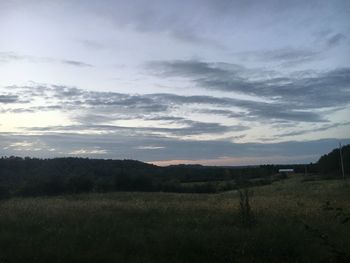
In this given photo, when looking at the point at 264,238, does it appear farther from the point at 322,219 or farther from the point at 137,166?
the point at 137,166

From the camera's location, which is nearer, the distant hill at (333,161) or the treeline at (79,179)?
the treeline at (79,179)

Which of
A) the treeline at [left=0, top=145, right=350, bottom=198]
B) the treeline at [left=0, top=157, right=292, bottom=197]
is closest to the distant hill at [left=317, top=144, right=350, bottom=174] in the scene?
the treeline at [left=0, top=145, right=350, bottom=198]

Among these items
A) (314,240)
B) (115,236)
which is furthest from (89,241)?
(314,240)

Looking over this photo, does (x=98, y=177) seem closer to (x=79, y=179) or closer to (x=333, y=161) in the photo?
(x=79, y=179)

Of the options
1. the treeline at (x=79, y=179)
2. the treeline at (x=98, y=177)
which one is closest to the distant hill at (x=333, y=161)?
the treeline at (x=98, y=177)

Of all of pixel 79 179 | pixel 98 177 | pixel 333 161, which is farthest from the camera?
pixel 333 161

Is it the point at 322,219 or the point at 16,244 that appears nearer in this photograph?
the point at 16,244

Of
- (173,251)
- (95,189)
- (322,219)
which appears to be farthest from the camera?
(95,189)

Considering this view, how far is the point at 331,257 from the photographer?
11305mm

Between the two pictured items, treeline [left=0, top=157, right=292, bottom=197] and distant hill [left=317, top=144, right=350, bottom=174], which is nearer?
treeline [left=0, top=157, right=292, bottom=197]

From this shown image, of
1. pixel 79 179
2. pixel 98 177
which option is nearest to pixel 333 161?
pixel 98 177

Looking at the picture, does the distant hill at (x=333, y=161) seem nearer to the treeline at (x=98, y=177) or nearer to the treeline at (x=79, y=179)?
the treeline at (x=98, y=177)

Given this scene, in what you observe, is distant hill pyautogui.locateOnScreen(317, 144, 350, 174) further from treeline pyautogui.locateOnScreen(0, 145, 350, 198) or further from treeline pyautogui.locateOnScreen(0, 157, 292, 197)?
treeline pyautogui.locateOnScreen(0, 157, 292, 197)

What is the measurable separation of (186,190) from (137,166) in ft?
132
